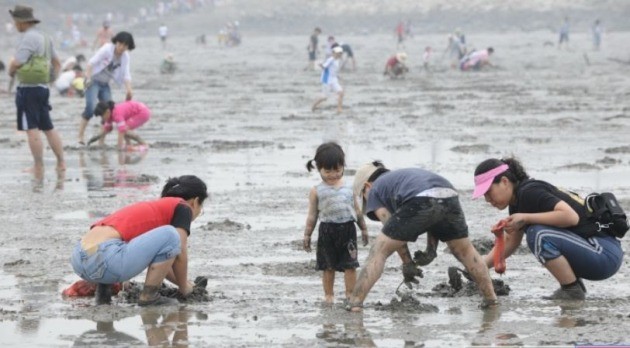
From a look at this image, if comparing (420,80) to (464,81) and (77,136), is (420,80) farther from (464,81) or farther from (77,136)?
(77,136)

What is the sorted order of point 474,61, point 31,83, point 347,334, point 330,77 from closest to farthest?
1. point 347,334
2. point 31,83
3. point 330,77
4. point 474,61

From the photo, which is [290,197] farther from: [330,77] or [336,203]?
[330,77]

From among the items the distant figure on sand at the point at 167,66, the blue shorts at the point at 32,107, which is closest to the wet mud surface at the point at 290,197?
the blue shorts at the point at 32,107

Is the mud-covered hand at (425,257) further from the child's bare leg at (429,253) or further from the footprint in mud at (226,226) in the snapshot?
the footprint in mud at (226,226)

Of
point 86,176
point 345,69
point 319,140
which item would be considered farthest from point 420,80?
Answer: point 86,176

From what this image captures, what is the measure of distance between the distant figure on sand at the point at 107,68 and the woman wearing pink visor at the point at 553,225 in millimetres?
10138

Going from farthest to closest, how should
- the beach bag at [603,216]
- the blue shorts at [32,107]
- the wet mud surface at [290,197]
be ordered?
the blue shorts at [32,107] → the beach bag at [603,216] → the wet mud surface at [290,197]

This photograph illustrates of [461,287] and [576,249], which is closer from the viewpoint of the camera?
[576,249]

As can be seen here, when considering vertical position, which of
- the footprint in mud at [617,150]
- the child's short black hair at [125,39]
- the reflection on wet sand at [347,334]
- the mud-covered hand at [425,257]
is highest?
the child's short black hair at [125,39]

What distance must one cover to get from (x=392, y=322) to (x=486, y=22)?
83160mm

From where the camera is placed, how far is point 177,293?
866 centimetres

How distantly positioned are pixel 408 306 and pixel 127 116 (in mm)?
10610

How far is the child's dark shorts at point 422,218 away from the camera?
8078 millimetres

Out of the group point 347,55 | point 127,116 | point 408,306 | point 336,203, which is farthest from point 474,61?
point 408,306
